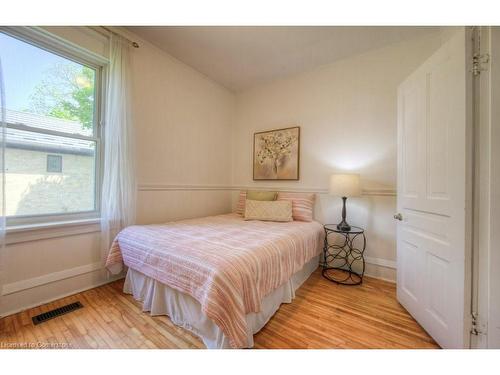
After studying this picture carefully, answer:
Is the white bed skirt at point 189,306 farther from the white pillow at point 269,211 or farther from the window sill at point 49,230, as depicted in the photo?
the white pillow at point 269,211

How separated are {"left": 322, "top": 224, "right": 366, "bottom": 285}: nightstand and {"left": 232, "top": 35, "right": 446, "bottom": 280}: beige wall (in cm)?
10

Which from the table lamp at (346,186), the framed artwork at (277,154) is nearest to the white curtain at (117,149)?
the framed artwork at (277,154)

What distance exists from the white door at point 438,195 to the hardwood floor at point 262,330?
0.22m

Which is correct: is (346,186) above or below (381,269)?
above

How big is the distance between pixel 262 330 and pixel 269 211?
135 centimetres

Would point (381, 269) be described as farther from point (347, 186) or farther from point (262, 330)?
point (262, 330)

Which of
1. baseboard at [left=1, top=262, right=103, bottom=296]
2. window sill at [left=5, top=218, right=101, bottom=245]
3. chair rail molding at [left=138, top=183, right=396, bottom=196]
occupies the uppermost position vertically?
chair rail molding at [left=138, top=183, right=396, bottom=196]

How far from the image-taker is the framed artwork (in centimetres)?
276

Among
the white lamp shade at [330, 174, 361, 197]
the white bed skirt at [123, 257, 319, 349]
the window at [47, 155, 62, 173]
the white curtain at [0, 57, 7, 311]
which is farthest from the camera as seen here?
the white lamp shade at [330, 174, 361, 197]

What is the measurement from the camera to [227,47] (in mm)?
2252

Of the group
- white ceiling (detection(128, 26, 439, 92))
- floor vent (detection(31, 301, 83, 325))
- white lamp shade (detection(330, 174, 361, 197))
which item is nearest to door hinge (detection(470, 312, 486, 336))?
white lamp shade (detection(330, 174, 361, 197))

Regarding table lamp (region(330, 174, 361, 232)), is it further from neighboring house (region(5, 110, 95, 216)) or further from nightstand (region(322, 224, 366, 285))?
neighboring house (region(5, 110, 95, 216))

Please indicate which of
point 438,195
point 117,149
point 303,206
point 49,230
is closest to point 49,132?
point 117,149

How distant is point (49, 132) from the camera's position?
65.4 inches
